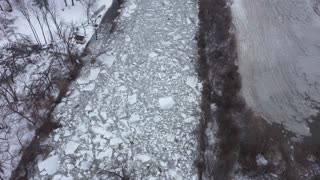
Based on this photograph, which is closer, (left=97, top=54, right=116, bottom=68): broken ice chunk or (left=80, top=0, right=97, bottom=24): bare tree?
(left=97, top=54, right=116, bottom=68): broken ice chunk

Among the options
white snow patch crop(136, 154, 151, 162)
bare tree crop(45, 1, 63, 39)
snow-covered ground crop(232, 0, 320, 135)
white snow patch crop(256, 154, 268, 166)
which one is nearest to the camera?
white snow patch crop(256, 154, 268, 166)

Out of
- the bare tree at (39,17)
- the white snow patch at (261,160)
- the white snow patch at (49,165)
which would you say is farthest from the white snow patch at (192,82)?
the bare tree at (39,17)

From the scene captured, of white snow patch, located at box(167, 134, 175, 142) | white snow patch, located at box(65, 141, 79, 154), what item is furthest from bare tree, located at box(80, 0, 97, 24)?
white snow patch, located at box(167, 134, 175, 142)

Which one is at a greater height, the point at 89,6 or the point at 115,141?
the point at 89,6

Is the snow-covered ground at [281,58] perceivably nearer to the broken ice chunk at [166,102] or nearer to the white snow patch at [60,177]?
the broken ice chunk at [166,102]

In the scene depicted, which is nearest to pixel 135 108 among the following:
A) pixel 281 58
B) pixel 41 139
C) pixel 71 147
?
pixel 71 147

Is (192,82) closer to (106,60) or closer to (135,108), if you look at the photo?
(135,108)

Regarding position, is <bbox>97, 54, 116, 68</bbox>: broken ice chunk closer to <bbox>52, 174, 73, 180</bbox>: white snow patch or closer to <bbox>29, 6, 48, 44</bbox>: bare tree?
<bbox>29, 6, 48, 44</bbox>: bare tree
